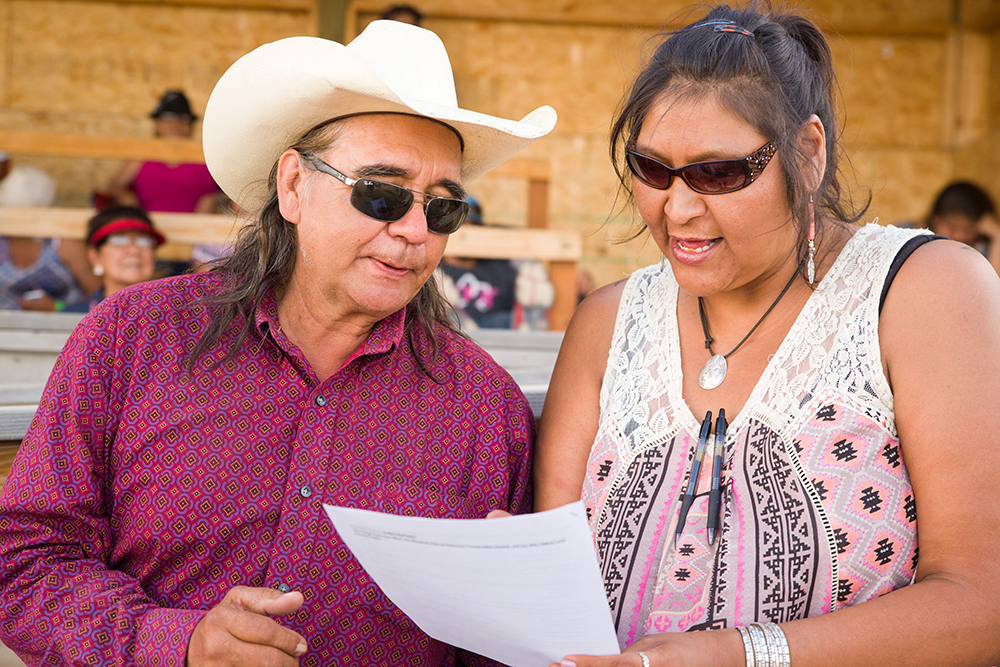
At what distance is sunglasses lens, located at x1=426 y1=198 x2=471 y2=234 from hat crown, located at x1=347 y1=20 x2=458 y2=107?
0.25 metres

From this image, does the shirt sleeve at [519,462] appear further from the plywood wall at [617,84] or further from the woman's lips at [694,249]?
the plywood wall at [617,84]

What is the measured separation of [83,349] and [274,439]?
44 cm

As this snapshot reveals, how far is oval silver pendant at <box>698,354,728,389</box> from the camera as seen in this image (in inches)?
79.3

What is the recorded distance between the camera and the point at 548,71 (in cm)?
810

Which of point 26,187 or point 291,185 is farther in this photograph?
point 26,187

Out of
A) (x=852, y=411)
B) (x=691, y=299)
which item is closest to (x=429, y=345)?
(x=691, y=299)

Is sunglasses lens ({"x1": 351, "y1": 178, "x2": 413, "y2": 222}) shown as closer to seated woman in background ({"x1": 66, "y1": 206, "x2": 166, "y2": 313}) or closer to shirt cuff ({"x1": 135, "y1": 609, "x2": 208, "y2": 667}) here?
shirt cuff ({"x1": 135, "y1": 609, "x2": 208, "y2": 667})

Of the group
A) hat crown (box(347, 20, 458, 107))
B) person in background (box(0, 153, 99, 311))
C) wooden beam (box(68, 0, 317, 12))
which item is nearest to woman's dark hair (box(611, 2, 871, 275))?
hat crown (box(347, 20, 458, 107))

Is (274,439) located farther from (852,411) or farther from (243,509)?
(852,411)

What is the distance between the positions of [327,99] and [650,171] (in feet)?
2.44

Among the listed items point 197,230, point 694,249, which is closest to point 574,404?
point 694,249

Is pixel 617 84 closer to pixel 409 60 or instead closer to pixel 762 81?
pixel 409 60

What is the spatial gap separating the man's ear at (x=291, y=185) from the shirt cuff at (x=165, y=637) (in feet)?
3.04

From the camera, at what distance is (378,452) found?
2.10 m
